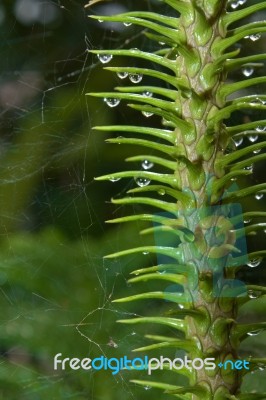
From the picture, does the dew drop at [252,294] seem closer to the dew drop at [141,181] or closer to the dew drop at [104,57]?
the dew drop at [141,181]

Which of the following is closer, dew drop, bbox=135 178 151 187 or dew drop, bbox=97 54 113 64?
dew drop, bbox=135 178 151 187

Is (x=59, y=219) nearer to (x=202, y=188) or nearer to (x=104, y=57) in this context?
(x=104, y=57)

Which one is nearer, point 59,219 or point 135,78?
point 135,78

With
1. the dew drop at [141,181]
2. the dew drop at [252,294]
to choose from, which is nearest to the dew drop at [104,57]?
the dew drop at [141,181]

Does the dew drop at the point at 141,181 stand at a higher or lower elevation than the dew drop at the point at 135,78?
lower

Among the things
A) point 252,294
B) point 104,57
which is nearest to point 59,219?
point 104,57

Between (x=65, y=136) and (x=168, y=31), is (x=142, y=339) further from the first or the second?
(x=168, y=31)

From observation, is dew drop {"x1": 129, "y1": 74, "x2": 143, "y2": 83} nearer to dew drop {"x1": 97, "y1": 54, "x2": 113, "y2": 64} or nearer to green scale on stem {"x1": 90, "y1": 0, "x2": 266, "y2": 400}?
dew drop {"x1": 97, "y1": 54, "x2": 113, "y2": 64}

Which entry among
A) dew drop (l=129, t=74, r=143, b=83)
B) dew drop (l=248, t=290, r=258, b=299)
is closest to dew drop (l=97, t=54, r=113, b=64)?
dew drop (l=129, t=74, r=143, b=83)
